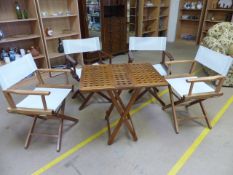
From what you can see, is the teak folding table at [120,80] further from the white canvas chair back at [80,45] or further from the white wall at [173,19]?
the white wall at [173,19]

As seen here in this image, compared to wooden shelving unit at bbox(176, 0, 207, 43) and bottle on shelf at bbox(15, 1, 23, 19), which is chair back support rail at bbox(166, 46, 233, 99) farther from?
wooden shelving unit at bbox(176, 0, 207, 43)

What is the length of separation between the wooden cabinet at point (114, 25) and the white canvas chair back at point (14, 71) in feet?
7.73

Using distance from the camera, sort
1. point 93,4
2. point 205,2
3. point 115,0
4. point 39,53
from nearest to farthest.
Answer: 1. point 39,53
2. point 93,4
3. point 115,0
4. point 205,2

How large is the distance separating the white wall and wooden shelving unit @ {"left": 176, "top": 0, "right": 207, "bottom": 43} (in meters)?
0.15

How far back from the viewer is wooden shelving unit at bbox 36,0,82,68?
3367mm

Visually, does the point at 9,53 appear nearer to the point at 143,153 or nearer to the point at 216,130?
the point at 143,153

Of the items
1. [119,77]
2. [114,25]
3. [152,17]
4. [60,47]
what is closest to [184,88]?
[119,77]

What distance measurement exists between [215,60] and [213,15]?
4130mm

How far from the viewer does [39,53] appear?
3344mm

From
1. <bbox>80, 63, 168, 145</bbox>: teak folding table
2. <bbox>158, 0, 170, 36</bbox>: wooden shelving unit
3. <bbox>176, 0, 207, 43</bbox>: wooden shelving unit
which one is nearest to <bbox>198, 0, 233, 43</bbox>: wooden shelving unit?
<bbox>176, 0, 207, 43</bbox>: wooden shelving unit

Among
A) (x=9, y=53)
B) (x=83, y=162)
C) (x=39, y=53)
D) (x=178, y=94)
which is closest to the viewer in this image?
(x=83, y=162)

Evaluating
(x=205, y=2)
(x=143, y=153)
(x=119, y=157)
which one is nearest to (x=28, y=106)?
(x=119, y=157)

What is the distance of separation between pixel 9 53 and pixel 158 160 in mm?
2798

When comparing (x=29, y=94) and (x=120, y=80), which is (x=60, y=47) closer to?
(x=29, y=94)
